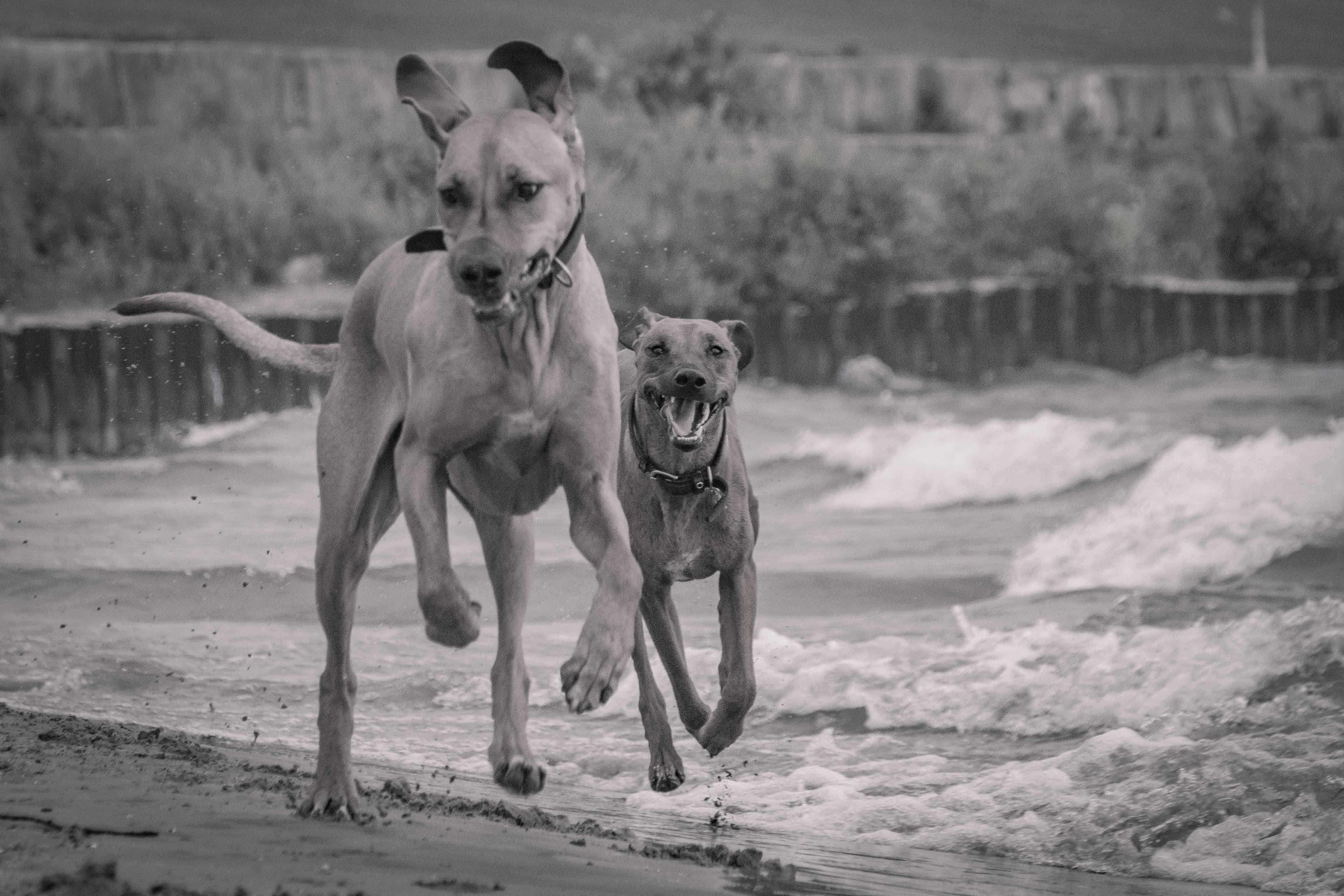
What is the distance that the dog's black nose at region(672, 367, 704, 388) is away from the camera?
669 cm

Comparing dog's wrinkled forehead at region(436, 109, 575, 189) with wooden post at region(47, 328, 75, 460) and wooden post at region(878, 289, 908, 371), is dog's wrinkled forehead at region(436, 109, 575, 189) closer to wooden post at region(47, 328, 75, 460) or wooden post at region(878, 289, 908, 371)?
wooden post at region(47, 328, 75, 460)

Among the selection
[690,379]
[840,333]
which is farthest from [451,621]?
[840,333]

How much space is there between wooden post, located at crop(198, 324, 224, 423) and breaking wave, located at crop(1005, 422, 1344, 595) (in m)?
14.5

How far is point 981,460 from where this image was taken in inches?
1156

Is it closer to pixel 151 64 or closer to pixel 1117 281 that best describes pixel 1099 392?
pixel 1117 281

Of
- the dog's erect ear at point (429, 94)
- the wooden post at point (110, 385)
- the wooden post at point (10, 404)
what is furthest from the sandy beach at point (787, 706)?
the wooden post at point (10, 404)

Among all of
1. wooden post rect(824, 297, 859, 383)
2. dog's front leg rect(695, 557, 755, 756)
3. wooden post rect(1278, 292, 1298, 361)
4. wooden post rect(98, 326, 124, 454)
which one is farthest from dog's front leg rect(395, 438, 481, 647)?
wooden post rect(1278, 292, 1298, 361)

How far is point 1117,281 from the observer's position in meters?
40.9

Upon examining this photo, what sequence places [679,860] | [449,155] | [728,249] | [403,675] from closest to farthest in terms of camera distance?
[449,155]
[679,860]
[403,675]
[728,249]

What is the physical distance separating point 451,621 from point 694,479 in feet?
5.24


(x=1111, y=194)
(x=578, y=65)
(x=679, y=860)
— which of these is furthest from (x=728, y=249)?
(x=679, y=860)

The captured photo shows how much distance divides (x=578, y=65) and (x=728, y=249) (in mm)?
7866

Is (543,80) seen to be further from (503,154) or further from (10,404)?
(10,404)

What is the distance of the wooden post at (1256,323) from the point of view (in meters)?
39.6
